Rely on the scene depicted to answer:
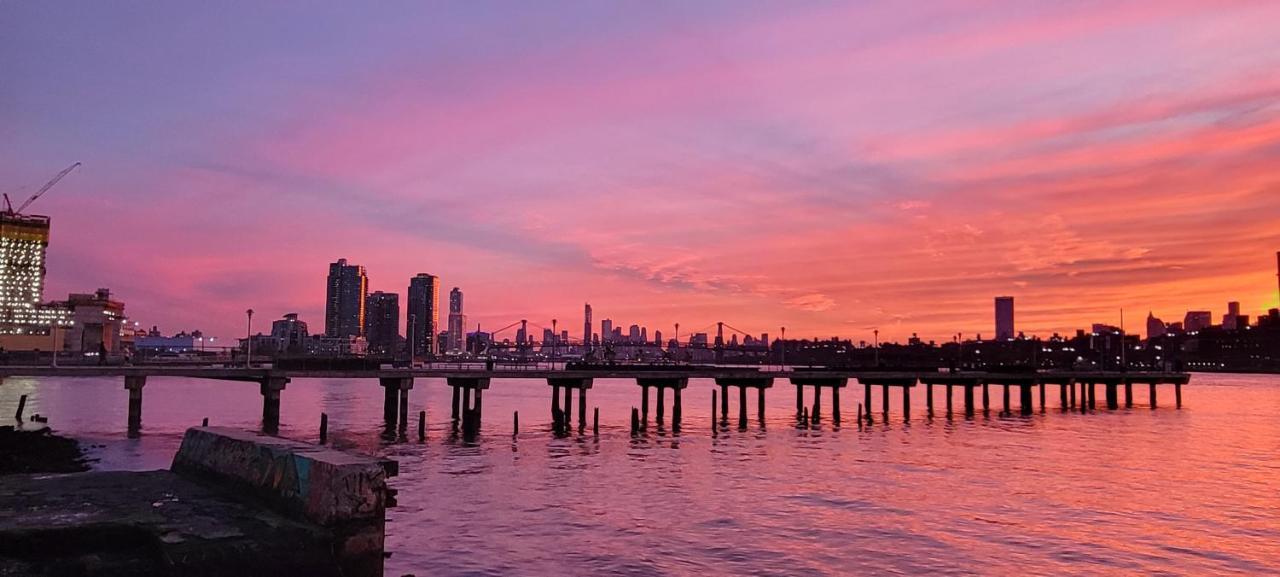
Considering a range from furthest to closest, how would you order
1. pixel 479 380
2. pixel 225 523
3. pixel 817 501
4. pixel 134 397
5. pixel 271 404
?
1. pixel 479 380
2. pixel 134 397
3. pixel 271 404
4. pixel 817 501
5. pixel 225 523

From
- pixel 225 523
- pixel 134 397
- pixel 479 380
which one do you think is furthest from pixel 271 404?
pixel 225 523

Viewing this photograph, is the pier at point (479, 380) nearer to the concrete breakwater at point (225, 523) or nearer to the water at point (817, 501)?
the water at point (817, 501)

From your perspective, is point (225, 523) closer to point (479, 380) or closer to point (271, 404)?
point (271, 404)

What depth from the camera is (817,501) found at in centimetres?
3072

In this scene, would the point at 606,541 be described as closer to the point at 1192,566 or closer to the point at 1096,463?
the point at 1192,566

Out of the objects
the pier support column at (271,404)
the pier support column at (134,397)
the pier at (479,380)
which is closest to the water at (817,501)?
the pier support column at (134,397)

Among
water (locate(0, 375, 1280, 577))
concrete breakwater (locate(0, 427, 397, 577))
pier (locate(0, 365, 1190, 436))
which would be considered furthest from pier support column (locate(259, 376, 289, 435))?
concrete breakwater (locate(0, 427, 397, 577))

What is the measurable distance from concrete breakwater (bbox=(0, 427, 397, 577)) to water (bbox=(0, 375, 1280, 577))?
7.50 metres

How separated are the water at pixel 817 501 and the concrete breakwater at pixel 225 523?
7.50 meters

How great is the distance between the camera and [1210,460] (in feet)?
159

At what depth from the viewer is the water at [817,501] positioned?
2169 centimetres

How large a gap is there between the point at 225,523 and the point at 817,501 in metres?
23.3

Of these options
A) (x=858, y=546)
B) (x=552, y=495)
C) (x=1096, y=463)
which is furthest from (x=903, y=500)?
(x=1096, y=463)

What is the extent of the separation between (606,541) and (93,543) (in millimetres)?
14573
